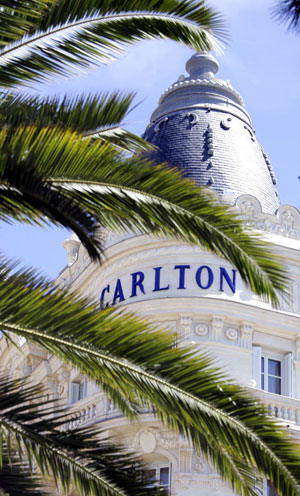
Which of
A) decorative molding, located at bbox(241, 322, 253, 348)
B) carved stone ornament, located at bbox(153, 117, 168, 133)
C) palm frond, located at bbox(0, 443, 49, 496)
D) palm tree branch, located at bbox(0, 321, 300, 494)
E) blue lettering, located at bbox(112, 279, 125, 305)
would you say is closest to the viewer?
palm frond, located at bbox(0, 443, 49, 496)

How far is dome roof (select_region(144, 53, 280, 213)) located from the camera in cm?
2655

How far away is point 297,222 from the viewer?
25.5 metres

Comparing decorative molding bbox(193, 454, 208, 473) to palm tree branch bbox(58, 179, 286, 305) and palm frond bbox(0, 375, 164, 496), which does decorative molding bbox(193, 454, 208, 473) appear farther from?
palm frond bbox(0, 375, 164, 496)

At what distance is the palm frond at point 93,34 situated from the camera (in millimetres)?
10008

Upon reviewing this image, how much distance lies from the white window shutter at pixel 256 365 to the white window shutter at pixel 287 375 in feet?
2.49

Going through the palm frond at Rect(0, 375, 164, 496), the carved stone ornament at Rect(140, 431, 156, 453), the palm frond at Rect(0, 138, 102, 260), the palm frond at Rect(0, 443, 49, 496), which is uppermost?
the carved stone ornament at Rect(140, 431, 156, 453)

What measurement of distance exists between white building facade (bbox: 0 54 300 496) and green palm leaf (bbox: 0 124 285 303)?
40.9ft

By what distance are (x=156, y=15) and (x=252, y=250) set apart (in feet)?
8.34

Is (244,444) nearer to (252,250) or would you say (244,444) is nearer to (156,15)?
(252,250)

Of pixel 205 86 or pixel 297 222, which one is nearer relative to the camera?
pixel 297 222

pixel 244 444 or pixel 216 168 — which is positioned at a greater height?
pixel 216 168

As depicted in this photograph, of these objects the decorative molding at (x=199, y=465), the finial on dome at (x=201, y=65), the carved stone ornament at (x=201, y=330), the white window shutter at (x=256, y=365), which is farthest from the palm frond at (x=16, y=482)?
the finial on dome at (x=201, y=65)

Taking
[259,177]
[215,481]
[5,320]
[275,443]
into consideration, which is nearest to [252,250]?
[275,443]

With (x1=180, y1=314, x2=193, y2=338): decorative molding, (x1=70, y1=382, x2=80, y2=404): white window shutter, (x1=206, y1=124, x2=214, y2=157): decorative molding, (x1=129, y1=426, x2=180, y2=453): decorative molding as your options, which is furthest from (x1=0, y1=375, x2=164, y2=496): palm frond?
(x1=206, y1=124, x2=214, y2=157): decorative molding
